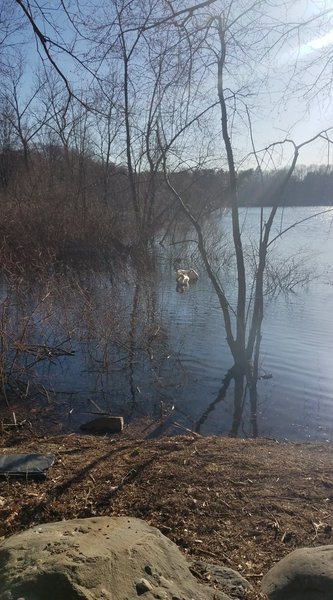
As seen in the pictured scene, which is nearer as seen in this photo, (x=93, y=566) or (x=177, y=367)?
(x=93, y=566)

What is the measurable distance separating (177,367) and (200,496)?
6608 millimetres

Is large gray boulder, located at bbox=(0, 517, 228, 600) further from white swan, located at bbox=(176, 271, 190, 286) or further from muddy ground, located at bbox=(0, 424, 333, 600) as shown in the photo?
white swan, located at bbox=(176, 271, 190, 286)

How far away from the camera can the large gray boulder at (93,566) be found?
7.67ft

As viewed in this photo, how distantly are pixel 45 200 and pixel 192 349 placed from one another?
→ 1726 centimetres

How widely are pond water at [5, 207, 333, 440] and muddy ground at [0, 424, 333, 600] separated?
2711 mm

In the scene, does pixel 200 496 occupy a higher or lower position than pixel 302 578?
lower

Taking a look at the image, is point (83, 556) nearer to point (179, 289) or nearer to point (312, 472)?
point (312, 472)

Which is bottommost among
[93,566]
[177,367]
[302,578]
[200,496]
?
[177,367]

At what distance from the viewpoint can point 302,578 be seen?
305 centimetres

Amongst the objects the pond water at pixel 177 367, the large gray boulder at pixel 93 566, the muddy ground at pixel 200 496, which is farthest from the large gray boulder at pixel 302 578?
the pond water at pixel 177 367

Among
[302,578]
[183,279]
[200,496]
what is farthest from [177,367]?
[183,279]

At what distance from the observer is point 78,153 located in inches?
1452

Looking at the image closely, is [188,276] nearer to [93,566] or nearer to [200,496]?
[200,496]

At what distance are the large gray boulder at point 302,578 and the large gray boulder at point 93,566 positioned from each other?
40 centimetres
